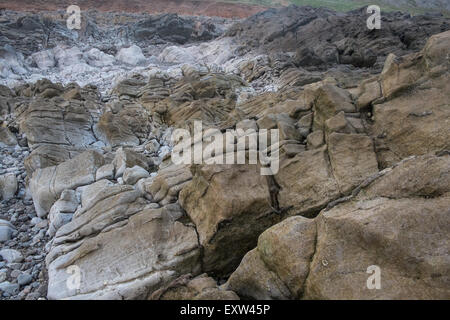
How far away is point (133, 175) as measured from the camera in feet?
33.6

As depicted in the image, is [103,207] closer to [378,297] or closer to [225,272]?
[225,272]

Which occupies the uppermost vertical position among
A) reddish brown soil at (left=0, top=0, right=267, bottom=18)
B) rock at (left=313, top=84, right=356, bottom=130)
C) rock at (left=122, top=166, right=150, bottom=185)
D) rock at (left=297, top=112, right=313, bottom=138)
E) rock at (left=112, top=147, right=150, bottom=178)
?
reddish brown soil at (left=0, top=0, right=267, bottom=18)

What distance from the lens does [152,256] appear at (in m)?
7.08

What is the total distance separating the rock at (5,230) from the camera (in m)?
8.70

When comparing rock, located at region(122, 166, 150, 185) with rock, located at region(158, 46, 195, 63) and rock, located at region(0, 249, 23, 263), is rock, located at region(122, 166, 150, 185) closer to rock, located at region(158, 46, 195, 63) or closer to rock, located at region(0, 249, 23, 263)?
rock, located at region(0, 249, 23, 263)

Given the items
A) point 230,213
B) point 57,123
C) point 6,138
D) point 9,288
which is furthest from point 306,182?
point 6,138

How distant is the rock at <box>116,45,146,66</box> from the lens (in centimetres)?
2889

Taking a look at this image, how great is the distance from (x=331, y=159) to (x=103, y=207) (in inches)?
259

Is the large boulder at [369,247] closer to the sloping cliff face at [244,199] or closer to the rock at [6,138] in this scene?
the sloping cliff face at [244,199]

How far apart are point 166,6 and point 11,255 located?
64479 mm

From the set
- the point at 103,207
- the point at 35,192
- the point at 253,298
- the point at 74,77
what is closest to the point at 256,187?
the point at 253,298

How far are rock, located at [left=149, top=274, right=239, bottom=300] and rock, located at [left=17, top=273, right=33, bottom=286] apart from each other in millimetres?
4046

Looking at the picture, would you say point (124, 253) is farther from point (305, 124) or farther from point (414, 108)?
point (414, 108)

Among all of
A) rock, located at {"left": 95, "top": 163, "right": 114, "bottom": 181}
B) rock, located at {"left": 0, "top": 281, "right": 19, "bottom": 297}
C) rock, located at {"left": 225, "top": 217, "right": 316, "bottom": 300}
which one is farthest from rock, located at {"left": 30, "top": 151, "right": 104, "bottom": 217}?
rock, located at {"left": 225, "top": 217, "right": 316, "bottom": 300}
